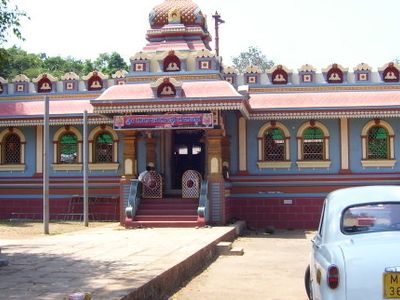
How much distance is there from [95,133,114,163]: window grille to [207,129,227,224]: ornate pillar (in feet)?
16.8

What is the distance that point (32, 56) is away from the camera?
5928cm

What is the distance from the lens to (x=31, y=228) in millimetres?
18500

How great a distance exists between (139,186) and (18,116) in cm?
571

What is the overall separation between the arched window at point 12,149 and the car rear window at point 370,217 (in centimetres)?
1865

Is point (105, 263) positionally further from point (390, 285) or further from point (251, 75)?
point (251, 75)

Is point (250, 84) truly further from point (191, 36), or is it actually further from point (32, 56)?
point (32, 56)

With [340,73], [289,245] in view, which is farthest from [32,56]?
[289,245]

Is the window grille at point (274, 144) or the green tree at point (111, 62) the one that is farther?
the green tree at point (111, 62)

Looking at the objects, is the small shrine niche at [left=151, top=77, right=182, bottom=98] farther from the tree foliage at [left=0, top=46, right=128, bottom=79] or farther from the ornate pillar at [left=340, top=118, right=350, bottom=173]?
the tree foliage at [left=0, top=46, right=128, bottom=79]

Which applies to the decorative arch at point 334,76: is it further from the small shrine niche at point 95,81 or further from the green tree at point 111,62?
the green tree at point 111,62

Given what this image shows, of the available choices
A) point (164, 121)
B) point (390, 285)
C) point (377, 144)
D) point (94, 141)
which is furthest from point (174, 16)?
point (390, 285)

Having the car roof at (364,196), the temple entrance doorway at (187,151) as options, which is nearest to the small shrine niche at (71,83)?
the temple entrance doorway at (187,151)

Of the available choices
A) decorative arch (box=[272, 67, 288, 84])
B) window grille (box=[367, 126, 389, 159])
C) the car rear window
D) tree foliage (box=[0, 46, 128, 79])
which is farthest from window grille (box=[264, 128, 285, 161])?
tree foliage (box=[0, 46, 128, 79])

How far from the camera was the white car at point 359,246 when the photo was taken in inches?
208
